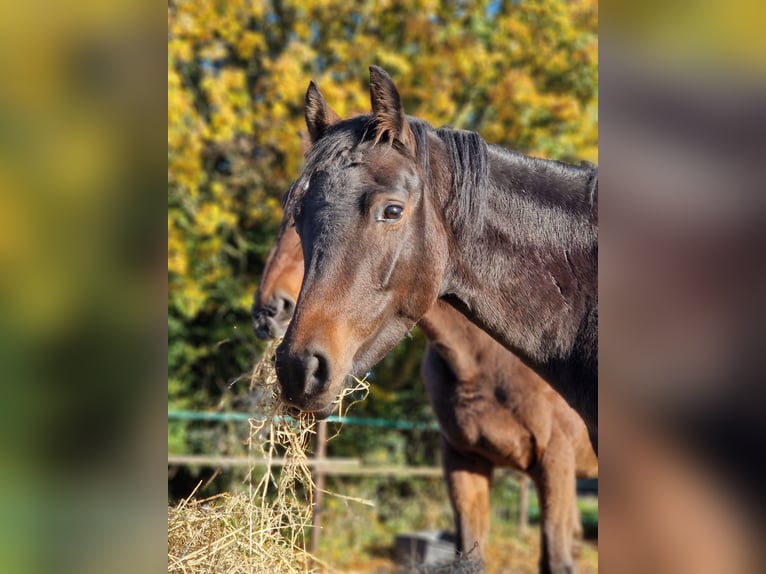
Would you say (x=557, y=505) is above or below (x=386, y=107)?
below

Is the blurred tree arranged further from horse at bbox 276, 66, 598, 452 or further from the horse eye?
the horse eye

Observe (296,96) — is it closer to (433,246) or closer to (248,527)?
(433,246)

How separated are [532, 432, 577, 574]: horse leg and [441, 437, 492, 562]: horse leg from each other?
32 centimetres

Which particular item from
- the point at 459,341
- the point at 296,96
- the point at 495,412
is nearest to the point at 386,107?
the point at 459,341

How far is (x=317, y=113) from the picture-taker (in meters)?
2.47

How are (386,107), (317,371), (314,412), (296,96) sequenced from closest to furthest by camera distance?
(317,371)
(314,412)
(386,107)
(296,96)

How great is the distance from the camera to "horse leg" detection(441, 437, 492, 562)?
13.0 feet

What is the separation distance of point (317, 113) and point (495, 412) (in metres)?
1.99
